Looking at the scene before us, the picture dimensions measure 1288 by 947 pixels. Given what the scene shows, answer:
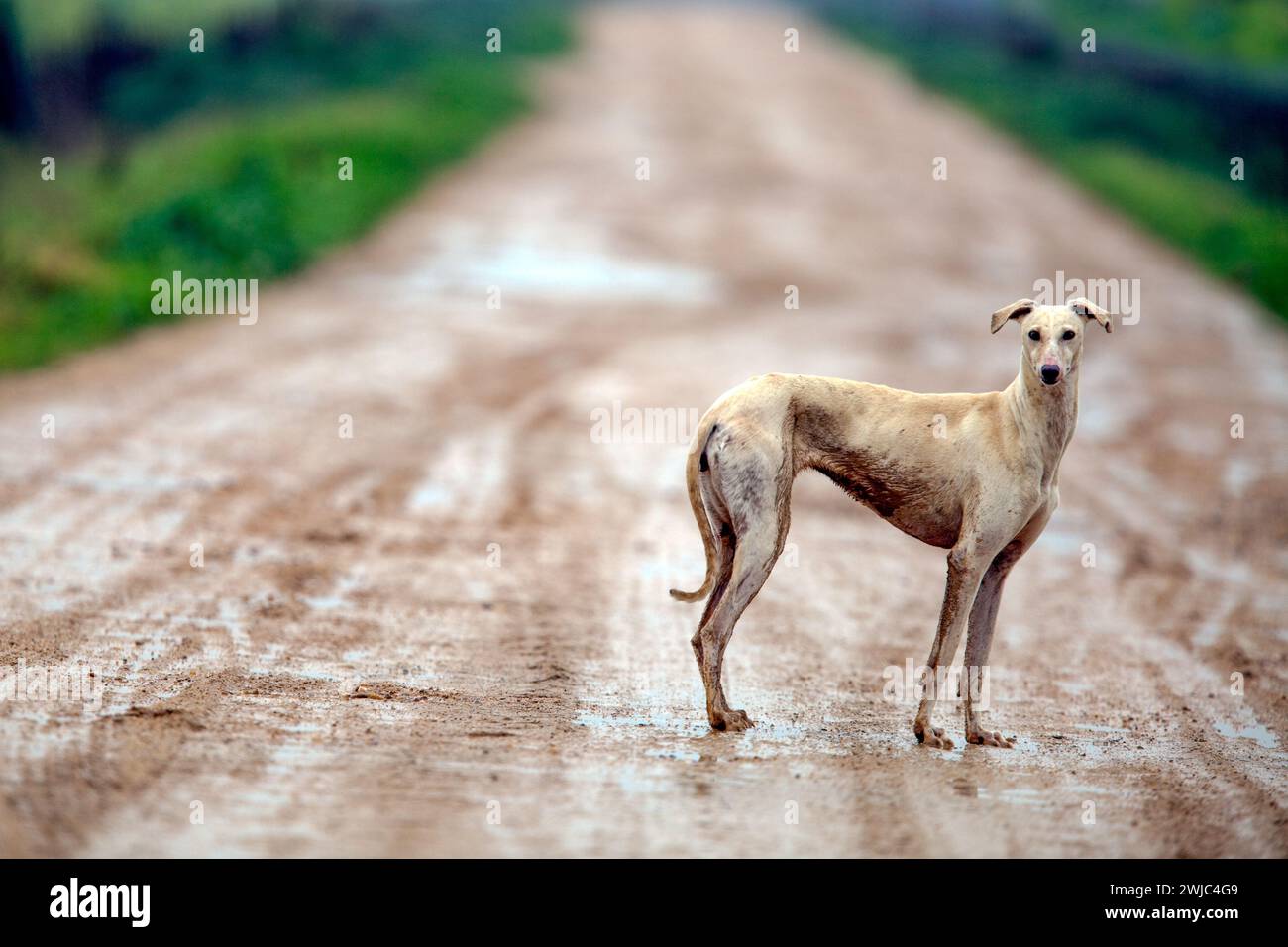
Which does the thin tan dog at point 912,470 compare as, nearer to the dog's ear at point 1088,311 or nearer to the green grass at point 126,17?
the dog's ear at point 1088,311

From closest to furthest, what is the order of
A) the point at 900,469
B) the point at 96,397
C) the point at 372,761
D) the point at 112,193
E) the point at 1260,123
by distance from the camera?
the point at 372,761, the point at 900,469, the point at 96,397, the point at 112,193, the point at 1260,123

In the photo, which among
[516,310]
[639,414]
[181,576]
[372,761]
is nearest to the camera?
[372,761]

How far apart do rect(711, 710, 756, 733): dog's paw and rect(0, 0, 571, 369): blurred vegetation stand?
945cm

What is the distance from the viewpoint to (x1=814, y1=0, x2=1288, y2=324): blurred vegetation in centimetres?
2214

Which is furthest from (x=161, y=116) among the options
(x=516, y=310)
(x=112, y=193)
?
(x=516, y=310)

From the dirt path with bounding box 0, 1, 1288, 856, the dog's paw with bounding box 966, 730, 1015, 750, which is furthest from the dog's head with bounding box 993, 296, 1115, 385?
the dirt path with bounding box 0, 1, 1288, 856

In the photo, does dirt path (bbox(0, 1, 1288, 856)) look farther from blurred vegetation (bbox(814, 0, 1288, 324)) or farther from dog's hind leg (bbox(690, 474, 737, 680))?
blurred vegetation (bbox(814, 0, 1288, 324))

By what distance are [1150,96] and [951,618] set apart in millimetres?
24962

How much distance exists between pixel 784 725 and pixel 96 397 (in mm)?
7884

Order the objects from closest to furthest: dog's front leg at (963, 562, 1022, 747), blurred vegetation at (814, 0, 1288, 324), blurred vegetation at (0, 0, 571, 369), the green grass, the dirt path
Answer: the dirt path → dog's front leg at (963, 562, 1022, 747) → blurred vegetation at (0, 0, 571, 369) → blurred vegetation at (814, 0, 1288, 324) → the green grass

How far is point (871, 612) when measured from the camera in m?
8.78

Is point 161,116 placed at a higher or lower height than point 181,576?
higher

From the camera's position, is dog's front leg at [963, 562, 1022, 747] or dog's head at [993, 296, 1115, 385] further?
dog's front leg at [963, 562, 1022, 747]
